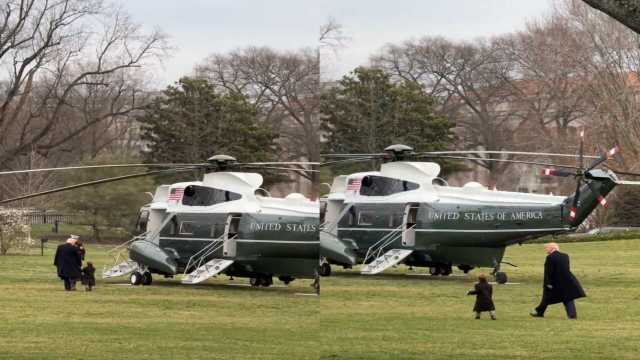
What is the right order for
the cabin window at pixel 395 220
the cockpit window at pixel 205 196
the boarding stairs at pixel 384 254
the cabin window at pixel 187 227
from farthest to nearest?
the cabin window at pixel 395 220 → the cabin window at pixel 187 227 → the boarding stairs at pixel 384 254 → the cockpit window at pixel 205 196

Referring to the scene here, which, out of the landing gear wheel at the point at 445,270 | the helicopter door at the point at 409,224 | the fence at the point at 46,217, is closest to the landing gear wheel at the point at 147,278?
the fence at the point at 46,217

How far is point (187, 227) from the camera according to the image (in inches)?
914

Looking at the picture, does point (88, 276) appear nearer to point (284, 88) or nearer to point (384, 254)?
point (384, 254)

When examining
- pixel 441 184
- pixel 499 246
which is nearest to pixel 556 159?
pixel 499 246

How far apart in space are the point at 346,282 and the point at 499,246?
8.66 metres

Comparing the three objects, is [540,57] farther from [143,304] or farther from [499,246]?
[143,304]

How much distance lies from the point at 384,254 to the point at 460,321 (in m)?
7.42

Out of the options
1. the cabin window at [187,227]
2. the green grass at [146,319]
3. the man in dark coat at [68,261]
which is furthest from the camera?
the cabin window at [187,227]

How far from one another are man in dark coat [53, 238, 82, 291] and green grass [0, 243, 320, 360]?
0.23m

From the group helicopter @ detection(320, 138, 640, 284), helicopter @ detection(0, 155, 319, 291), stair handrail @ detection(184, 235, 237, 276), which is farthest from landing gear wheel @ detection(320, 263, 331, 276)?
helicopter @ detection(320, 138, 640, 284)

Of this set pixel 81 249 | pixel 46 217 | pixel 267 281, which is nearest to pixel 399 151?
pixel 267 281

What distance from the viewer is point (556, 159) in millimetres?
28672

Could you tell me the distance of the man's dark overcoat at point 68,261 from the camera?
1579cm

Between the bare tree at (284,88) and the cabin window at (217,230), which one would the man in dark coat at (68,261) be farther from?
the bare tree at (284,88)
